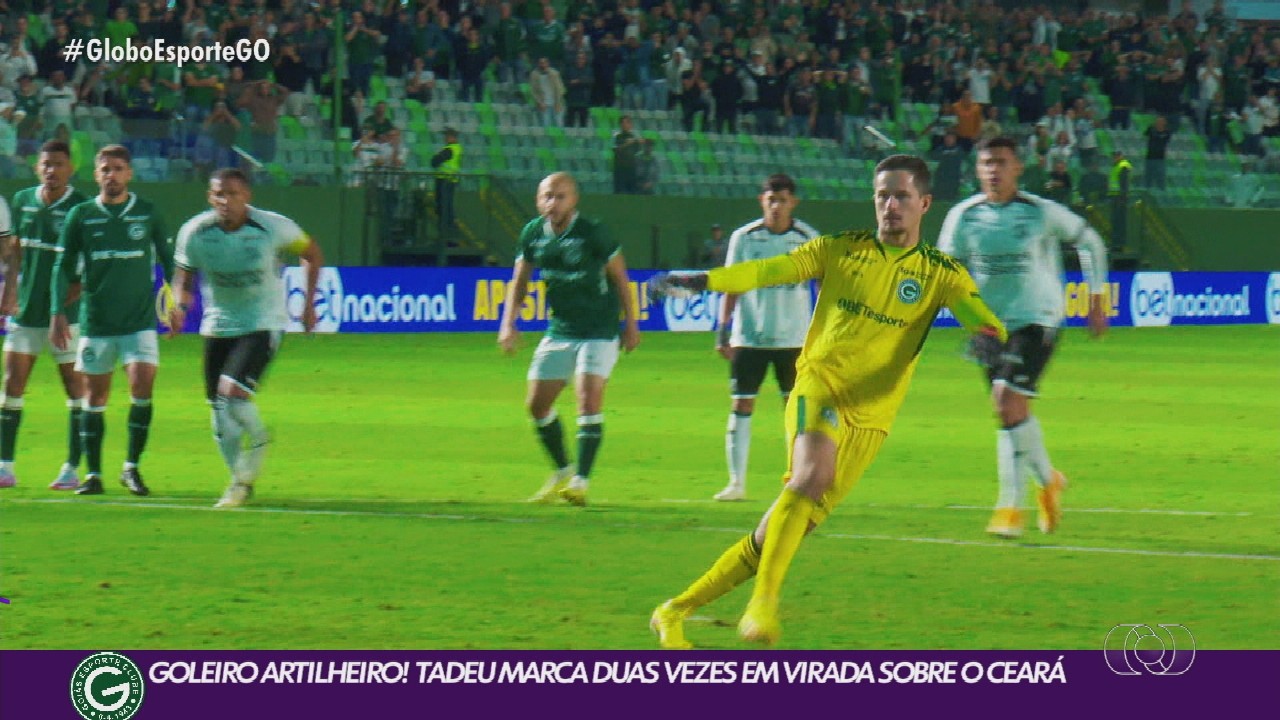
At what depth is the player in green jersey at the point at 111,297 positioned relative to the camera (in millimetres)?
11992

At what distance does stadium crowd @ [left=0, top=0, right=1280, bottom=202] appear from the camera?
2839 centimetres

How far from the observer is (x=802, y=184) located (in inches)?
1458

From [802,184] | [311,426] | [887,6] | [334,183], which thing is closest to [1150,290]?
[802,184]

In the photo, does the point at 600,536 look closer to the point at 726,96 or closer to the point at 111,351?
the point at 111,351

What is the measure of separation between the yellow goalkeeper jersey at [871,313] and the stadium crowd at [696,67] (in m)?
21.5

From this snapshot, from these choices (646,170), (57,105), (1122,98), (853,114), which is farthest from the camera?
(1122,98)

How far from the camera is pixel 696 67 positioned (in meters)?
36.7

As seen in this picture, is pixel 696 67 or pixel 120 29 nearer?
pixel 120 29

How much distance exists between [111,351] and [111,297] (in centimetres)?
33

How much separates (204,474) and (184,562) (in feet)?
12.7

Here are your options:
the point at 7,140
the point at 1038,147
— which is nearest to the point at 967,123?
the point at 1038,147

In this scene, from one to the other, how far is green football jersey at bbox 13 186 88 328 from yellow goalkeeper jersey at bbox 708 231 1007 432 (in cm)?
664

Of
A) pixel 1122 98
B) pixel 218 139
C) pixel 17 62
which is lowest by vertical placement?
pixel 218 139
